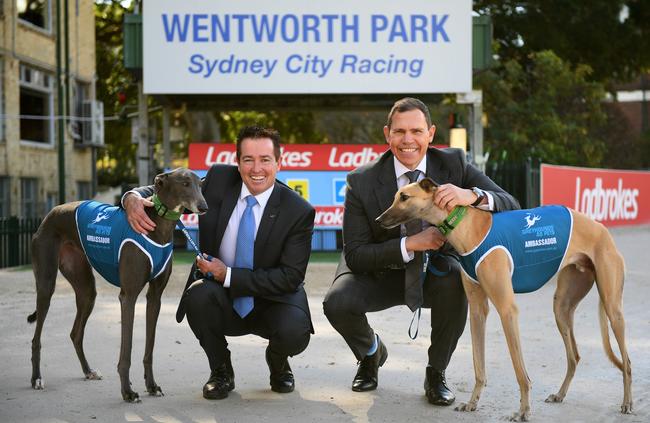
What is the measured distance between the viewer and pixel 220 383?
5.42 meters

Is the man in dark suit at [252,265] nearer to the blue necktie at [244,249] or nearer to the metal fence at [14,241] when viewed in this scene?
the blue necktie at [244,249]

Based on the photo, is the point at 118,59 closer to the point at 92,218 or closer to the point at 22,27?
the point at 22,27

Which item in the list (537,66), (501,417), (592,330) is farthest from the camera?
(537,66)

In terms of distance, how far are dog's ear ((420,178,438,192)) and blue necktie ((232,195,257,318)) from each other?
120cm

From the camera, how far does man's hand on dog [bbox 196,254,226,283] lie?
5.33 meters

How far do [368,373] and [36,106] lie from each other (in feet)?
64.2

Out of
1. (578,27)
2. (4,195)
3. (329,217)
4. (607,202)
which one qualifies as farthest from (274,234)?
Answer: (578,27)

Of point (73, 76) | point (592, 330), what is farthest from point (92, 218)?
point (73, 76)

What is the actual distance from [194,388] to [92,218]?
127cm

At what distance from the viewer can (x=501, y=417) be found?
195 inches

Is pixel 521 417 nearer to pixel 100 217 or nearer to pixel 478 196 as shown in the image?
pixel 478 196

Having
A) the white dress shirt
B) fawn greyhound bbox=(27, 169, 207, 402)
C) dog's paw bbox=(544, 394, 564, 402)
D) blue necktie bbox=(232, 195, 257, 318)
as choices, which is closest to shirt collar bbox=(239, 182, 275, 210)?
the white dress shirt

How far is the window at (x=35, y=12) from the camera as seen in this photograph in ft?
73.5

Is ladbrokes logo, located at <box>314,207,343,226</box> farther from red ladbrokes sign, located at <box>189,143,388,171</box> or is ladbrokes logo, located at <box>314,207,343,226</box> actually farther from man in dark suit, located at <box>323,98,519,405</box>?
man in dark suit, located at <box>323,98,519,405</box>
